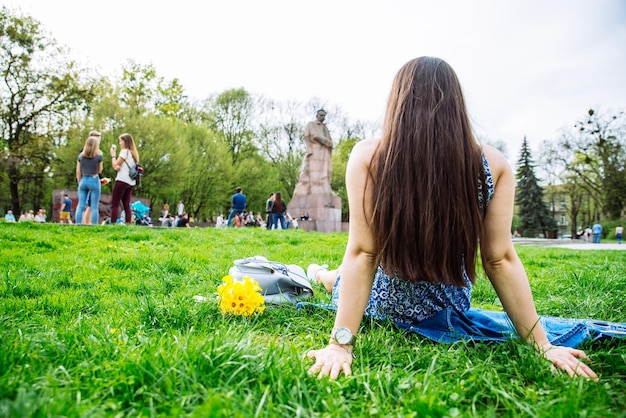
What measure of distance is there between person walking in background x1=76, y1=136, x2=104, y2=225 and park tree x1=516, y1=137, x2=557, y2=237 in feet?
153

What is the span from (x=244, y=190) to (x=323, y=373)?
35640 mm

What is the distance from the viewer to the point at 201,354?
1611mm

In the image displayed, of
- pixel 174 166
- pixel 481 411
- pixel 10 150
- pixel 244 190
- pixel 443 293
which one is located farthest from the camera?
pixel 244 190

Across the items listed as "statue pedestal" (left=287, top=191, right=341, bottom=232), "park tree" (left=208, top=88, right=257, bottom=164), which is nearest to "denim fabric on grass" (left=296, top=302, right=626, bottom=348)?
"statue pedestal" (left=287, top=191, right=341, bottom=232)

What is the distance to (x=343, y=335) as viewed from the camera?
1.96 metres

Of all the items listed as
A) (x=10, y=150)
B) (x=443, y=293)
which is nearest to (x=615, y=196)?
(x=443, y=293)

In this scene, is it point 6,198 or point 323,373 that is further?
point 6,198

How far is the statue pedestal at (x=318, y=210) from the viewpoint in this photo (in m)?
18.8

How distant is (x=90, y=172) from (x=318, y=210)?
11.5m

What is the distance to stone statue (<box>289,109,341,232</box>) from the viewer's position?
19.2 metres

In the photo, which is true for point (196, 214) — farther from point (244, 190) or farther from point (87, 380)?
point (87, 380)

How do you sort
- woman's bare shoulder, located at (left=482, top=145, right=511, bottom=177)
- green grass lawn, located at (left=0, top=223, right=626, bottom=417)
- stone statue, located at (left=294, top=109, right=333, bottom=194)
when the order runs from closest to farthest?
green grass lawn, located at (left=0, top=223, right=626, bottom=417)
woman's bare shoulder, located at (left=482, top=145, right=511, bottom=177)
stone statue, located at (left=294, top=109, right=333, bottom=194)

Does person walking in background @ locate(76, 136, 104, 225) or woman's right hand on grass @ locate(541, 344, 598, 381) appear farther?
person walking in background @ locate(76, 136, 104, 225)

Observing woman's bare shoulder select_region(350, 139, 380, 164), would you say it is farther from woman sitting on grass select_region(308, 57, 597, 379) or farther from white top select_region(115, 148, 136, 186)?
white top select_region(115, 148, 136, 186)
